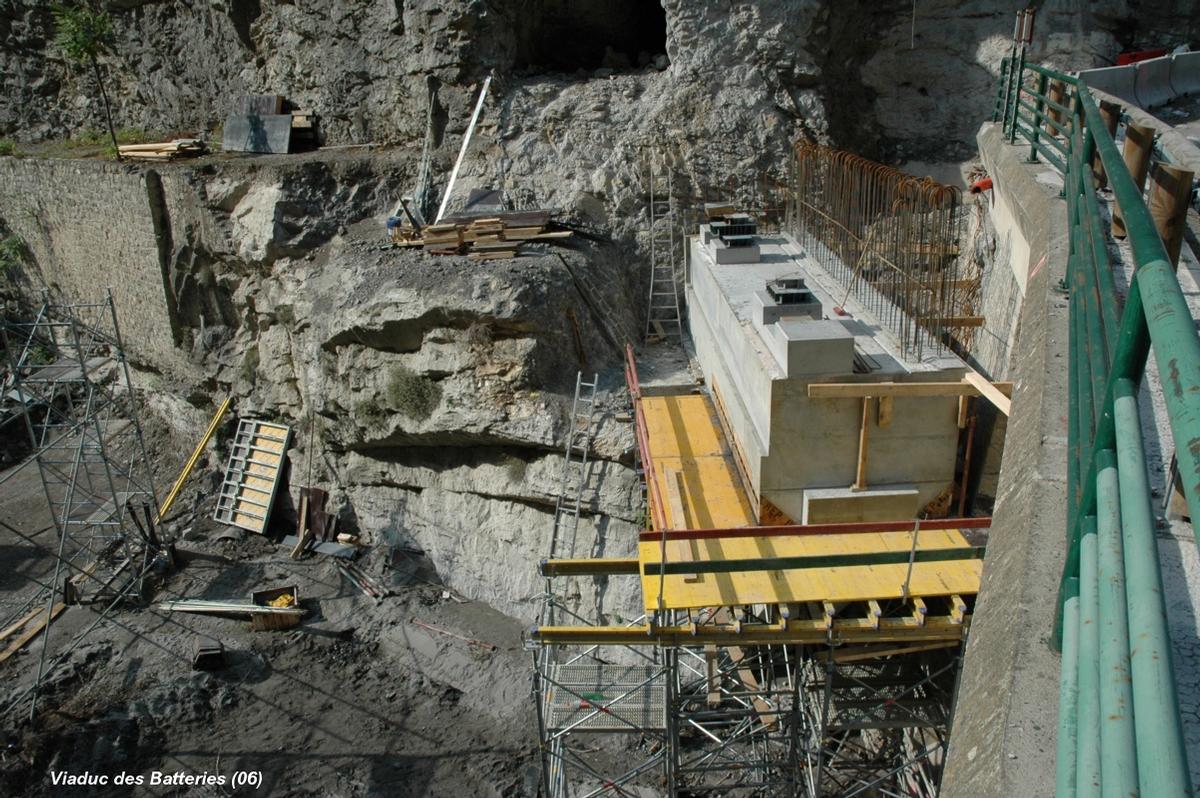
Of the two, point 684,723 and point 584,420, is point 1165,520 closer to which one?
point 684,723

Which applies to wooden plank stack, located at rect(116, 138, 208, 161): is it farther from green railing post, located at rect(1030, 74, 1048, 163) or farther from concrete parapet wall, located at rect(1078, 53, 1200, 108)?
concrete parapet wall, located at rect(1078, 53, 1200, 108)

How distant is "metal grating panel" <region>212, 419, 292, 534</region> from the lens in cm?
1627

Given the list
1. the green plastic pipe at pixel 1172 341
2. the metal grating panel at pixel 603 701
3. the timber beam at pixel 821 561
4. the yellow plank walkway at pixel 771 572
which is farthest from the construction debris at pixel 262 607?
the green plastic pipe at pixel 1172 341

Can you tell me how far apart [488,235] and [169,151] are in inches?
355

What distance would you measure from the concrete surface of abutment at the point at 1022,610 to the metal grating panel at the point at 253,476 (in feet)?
48.0

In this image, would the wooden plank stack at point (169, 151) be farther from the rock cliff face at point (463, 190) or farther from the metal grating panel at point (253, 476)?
the metal grating panel at point (253, 476)

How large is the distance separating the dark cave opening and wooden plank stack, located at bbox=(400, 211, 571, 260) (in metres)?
4.65

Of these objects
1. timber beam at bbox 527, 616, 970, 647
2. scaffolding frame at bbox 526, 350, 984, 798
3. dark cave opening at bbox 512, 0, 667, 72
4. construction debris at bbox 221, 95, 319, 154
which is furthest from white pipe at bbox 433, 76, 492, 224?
timber beam at bbox 527, 616, 970, 647

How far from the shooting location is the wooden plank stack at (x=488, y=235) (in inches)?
549

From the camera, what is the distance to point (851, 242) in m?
12.1

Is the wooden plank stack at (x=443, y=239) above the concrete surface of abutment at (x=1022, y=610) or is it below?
below

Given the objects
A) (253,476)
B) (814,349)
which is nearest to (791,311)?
(814,349)

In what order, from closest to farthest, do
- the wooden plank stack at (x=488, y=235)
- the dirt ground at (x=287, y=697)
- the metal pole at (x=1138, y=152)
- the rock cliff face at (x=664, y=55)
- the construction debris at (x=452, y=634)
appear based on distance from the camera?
the metal pole at (x=1138, y=152), the dirt ground at (x=287, y=697), the construction debris at (x=452, y=634), the wooden plank stack at (x=488, y=235), the rock cliff face at (x=664, y=55)

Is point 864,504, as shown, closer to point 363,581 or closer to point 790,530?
point 790,530
